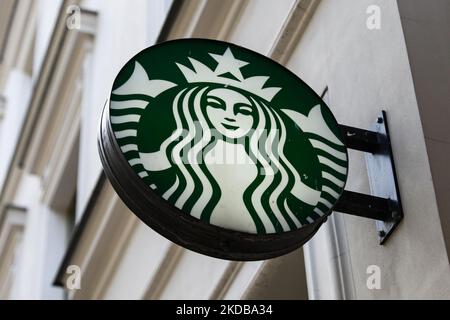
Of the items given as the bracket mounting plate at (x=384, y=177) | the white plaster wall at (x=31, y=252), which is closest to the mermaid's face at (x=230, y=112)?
the bracket mounting plate at (x=384, y=177)

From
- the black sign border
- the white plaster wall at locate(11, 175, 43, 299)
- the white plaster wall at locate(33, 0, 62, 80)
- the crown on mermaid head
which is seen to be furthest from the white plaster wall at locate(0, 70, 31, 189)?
the black sign border

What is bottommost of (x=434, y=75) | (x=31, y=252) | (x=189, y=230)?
(x=31, y=252)

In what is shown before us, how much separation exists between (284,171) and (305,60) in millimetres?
1756

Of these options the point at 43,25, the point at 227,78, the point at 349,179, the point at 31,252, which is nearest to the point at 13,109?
the point at 43,25

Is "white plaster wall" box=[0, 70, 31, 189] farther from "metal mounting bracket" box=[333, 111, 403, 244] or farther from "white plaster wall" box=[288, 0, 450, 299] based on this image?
"metal mounting bracket" box=[333, 111, 403, 244]

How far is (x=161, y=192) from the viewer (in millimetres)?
3297

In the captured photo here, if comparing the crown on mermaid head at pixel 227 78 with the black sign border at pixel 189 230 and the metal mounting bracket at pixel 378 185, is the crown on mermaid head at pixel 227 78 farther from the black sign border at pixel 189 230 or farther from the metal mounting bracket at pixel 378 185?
the black sign border at pixel 189 230

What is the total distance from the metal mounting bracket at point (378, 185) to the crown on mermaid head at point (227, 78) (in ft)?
1.24

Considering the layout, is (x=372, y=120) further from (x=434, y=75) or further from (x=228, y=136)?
(x=228, y=136)

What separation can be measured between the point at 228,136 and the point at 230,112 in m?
0.14

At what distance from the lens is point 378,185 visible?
395 centimetres

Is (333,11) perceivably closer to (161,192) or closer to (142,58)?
(142,58)

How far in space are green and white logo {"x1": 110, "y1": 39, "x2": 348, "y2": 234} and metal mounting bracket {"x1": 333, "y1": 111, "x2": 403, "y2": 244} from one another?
0.17m

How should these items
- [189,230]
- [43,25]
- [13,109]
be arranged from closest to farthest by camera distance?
[189,230] < [43,25] < [13,109]
